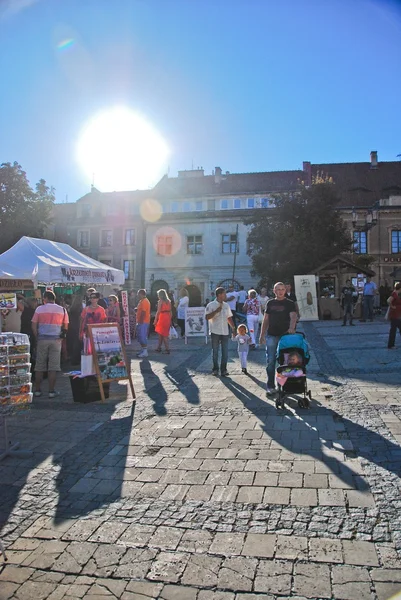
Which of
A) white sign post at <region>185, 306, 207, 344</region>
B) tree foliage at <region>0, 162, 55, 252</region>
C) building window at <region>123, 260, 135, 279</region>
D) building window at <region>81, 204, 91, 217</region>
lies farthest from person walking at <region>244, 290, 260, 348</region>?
building window at <region>81, 204, 91, 217</region>

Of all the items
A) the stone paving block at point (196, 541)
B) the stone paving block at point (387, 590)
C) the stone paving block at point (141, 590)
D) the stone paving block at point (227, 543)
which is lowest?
the stone paving block at point (141, 590)

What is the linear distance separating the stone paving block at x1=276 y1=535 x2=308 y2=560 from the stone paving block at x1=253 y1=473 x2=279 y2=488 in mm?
810

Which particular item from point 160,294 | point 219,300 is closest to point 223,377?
point 219,300

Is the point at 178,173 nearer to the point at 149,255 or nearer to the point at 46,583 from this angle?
the point at 149,255

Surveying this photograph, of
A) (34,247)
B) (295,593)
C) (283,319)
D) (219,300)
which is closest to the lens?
(295,593)

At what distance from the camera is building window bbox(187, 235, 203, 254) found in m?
43.2

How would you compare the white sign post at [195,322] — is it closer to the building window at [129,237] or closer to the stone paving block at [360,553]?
the stone paving block at [360,553]

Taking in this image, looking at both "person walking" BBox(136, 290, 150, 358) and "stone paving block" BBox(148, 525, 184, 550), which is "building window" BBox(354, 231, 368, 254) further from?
"stone paving block" BBox(148, 525, 184, 550)

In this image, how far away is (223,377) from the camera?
8906 millimetres

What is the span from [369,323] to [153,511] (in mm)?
17652

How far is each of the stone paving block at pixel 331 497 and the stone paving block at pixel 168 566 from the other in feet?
4.05

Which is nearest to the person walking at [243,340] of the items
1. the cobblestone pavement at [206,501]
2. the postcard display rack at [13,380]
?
the cobblestone pavement at [206,501]

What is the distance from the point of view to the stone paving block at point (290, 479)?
12.8 ft

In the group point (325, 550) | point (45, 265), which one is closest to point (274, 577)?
point (325, 550)
